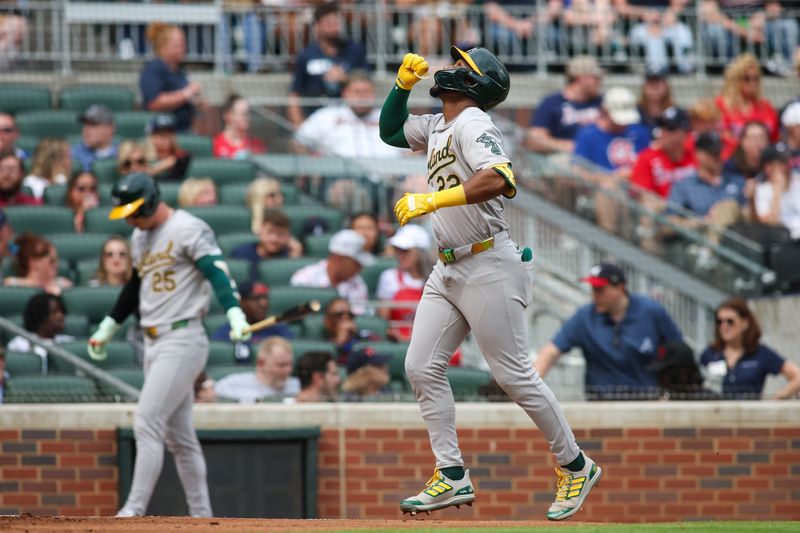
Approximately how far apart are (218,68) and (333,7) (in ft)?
4.60

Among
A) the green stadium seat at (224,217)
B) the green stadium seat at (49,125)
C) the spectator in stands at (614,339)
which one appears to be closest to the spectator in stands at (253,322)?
the green stadium seat at (224,217)

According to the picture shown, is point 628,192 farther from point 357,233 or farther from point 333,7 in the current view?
point 333,7

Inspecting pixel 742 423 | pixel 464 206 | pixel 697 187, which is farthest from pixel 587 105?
pixel 464 206

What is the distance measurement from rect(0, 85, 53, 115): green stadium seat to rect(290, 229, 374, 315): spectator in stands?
3618mm

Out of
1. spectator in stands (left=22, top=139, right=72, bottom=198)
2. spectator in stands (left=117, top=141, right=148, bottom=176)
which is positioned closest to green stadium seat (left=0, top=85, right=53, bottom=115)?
spectator in stands (left=22, top=139, right=72, bottom=198)

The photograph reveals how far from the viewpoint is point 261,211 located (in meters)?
12.0

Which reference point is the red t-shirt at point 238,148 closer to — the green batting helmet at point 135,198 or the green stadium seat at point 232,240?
the green stadium seat at point 232,240

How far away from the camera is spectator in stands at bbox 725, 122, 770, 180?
13.1 m

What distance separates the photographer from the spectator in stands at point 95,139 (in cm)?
1238

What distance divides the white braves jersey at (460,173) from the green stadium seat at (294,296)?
3.81 metres

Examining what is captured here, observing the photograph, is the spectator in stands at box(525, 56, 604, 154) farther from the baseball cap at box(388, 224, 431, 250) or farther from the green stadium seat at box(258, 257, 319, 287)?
the green stadium seat at box(258, 257, 319, 287)

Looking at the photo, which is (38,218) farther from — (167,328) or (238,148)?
(167,328)

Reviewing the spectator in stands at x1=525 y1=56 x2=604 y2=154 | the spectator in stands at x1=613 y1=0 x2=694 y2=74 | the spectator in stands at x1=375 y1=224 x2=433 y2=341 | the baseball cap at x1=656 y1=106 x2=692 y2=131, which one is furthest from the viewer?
the spectator in stands at x1=613 y1=0 x2=694 y2=74

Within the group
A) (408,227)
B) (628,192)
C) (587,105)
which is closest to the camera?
(408,227)
